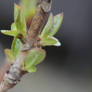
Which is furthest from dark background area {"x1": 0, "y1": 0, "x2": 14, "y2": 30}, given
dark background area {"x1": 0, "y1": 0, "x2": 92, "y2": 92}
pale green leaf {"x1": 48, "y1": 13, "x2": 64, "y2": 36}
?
pale green leaf {"x1": 48, "y1": 13, "x2": 64, "y2": 36}

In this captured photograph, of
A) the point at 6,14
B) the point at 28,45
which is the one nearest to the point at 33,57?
the point at 28,45

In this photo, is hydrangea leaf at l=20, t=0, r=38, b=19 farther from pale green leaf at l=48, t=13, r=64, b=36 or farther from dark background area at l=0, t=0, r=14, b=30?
dark background area at l=0, t=0, r=14, b=30

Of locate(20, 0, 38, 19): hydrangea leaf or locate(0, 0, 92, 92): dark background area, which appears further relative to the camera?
locate(0, 0, 92, 92): dark background area

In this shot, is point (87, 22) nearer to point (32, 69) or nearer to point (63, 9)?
point (63, 9)

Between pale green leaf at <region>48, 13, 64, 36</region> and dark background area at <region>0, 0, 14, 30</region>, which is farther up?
pale green leaf at <region>48, 13, 64, 36</region>

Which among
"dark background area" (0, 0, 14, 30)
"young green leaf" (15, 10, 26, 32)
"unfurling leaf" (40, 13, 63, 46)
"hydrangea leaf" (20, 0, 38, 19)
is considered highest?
"hydrangea leaf" (20, 0, 38, 19)

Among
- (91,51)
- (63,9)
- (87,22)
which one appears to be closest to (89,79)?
(91,51)

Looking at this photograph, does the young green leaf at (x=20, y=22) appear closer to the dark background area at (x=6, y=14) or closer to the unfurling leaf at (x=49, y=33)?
the unfurling leaf at (x=49, y=33)

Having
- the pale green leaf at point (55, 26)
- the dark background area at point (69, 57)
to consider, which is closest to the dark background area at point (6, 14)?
the dark background area at point (69, 57)
